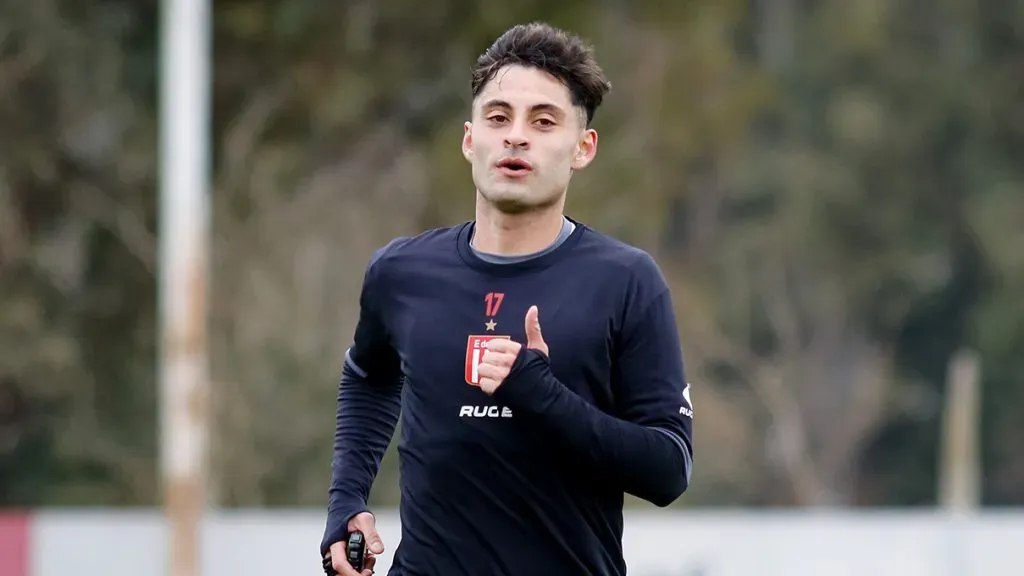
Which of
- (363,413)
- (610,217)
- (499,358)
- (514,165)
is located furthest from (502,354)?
(610,217)

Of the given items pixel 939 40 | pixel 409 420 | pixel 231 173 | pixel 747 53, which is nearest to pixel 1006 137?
pixel 939 40

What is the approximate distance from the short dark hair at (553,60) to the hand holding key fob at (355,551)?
1024mm

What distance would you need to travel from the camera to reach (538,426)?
3.81 meters

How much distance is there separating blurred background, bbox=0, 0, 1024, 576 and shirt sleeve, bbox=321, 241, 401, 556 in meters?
14.6

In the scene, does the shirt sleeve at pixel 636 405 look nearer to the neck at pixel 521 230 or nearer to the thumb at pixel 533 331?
the thumb at pixel 533 331

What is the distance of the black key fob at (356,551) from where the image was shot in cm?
426

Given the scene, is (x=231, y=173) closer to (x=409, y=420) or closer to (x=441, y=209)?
(x=441, y=209)

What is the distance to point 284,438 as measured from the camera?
26.6 metres

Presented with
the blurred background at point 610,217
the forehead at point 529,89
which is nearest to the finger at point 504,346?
the forehead at point 529,89

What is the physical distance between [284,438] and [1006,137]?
54.7 feet

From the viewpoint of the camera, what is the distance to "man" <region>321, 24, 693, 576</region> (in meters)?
3.95

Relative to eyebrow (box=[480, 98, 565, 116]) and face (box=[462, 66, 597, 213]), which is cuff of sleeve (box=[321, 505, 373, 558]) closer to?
face (box=[462, 66, 597, 213])

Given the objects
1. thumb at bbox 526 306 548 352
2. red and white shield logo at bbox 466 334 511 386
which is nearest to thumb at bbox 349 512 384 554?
red and white shield logo at bbox 466 334 511 386

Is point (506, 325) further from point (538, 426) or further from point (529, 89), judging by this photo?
point (529, 89)
